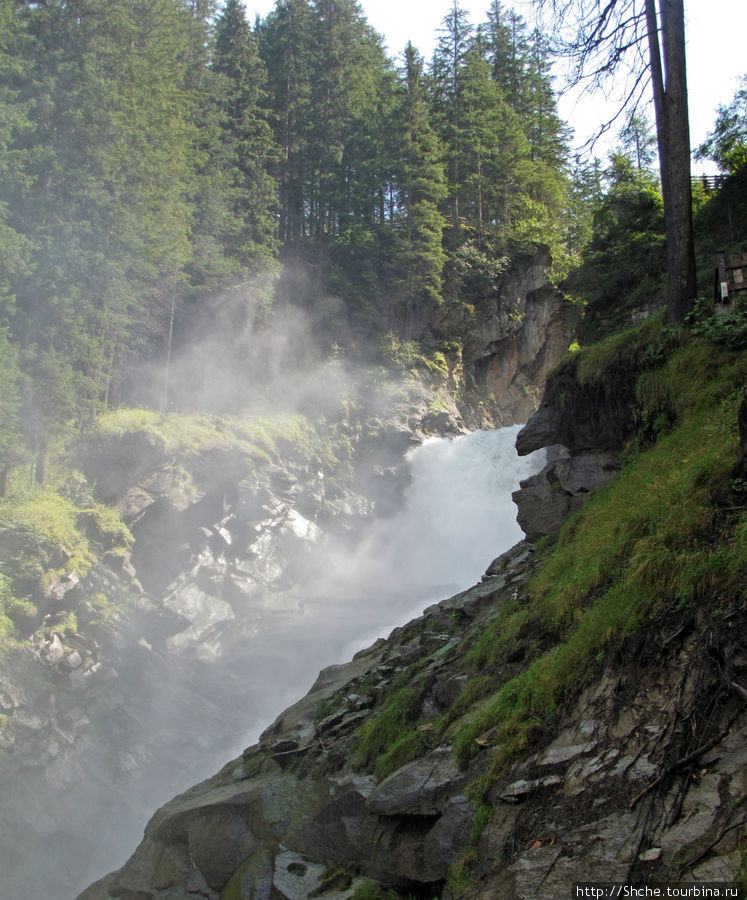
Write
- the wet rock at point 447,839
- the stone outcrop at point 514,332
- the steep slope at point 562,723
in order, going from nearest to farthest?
the steep slope at point 562,723 → the wet rock at point 447,839 → the stone outcrop at point 514,332

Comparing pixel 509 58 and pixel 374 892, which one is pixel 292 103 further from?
pixel 374 892

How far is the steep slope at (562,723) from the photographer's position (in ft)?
13.5

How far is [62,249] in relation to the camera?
75.4 feet

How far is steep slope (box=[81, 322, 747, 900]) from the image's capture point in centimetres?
413

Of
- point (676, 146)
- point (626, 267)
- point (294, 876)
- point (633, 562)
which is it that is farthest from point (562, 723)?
point (626, 267)

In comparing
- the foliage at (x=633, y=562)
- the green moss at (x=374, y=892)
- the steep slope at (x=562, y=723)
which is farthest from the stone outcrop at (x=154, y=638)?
the foliage at (x=633, y=562)

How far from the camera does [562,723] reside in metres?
5.23

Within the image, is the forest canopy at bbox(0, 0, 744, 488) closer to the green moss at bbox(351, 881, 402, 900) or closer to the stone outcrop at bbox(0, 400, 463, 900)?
the stone outcrop at bbox(0, 400, 463, 900)

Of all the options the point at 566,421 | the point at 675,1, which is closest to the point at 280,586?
the point at 566,421

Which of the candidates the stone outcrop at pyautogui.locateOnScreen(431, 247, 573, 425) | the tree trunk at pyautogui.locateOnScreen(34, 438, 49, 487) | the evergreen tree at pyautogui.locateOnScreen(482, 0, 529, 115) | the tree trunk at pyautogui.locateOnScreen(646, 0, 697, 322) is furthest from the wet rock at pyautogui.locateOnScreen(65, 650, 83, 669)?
the evergreen tree at pyautogui.locateOnScreen(482, 0, 529, 115)

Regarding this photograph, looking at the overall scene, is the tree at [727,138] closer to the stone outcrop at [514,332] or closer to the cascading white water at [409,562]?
the cascading white water at [409,562]

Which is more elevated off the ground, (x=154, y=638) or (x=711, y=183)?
(x=711, y=183)

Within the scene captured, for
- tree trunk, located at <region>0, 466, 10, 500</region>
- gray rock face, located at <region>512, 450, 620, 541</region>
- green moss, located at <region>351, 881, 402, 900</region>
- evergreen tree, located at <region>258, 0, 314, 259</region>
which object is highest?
evergreen tree, located at <region>258, 0, 314, 259</region>

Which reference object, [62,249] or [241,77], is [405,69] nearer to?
[241,77]
